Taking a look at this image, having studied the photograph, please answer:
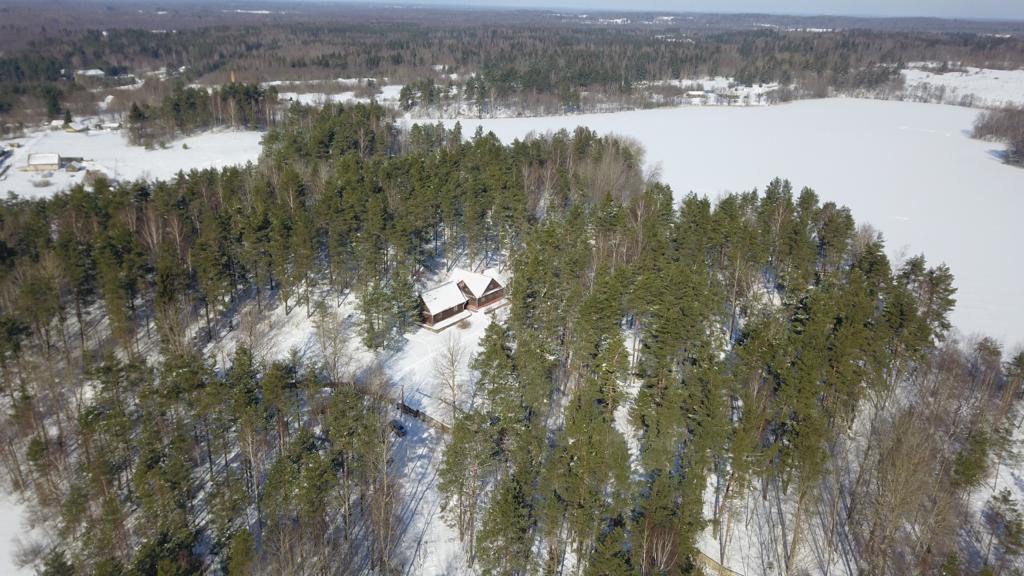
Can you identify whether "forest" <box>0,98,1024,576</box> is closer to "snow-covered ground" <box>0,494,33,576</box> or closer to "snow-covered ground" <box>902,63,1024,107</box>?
"snow-covered ground" <box>0,494,33,576</box>

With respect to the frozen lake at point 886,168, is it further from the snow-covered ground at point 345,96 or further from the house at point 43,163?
the house at point 43,163

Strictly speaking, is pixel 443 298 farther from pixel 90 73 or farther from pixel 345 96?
pixel 90 73

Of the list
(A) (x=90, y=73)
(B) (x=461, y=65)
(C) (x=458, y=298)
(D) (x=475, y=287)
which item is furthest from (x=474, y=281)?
(A) (x=90, y=73)

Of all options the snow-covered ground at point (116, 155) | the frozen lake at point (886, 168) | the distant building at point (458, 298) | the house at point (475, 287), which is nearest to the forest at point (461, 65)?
the snow-covered ground at point (116, 155)

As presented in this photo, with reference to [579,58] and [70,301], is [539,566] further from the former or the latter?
[579,58]

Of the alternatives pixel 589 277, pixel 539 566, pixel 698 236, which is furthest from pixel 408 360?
pixel 698 236

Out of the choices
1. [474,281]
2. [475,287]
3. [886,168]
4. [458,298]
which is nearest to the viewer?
[458,298]
